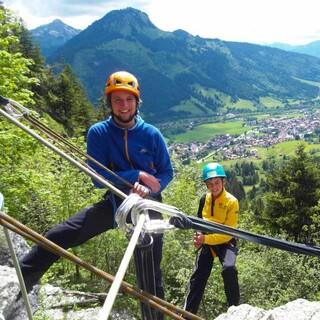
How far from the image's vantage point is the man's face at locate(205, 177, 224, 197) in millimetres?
6723

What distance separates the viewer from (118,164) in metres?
4.86

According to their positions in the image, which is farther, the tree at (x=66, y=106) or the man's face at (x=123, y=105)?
the tree at (x=66, y=106)

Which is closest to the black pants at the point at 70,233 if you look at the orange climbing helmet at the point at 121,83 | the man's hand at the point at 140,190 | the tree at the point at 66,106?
the man's hand at the point at 140,190

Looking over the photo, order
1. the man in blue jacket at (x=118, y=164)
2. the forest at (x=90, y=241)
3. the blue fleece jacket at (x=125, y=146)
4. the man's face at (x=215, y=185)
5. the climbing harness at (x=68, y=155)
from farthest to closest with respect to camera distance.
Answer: the forest at (x=90, y=241) < the man's face at (x=215, y=185) < the blue fleece jacket at (x=125, y=146) < the man in blue jacket at (x=118, y=164) < the climbing harness at (x=68, y=155)

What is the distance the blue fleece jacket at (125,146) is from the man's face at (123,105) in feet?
0.45

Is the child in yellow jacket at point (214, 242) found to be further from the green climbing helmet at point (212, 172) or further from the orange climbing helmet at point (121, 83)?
the orange climbing helmet at point (121, 83)

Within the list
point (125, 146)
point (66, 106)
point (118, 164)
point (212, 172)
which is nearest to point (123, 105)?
point (125, 146)

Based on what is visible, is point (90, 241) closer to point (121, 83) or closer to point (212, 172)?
point (212, 172)

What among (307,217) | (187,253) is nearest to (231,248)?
(187,253)

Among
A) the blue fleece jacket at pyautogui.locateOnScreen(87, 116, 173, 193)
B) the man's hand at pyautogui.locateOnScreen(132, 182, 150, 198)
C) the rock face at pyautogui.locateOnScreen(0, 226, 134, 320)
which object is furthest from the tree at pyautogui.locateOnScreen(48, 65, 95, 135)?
the man's hand at pyautogui.locateOnScreen(132, 182, 150, 198)

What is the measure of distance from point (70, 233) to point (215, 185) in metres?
2.87

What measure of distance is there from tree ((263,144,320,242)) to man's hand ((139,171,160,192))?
3062cm

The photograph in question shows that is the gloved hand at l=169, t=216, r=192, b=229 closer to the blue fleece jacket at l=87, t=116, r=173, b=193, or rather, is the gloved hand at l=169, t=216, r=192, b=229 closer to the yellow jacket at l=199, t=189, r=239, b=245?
the blue fleece jacket at l=87, t=116, r=173, b=193

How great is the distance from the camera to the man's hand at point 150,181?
15.1 feet
